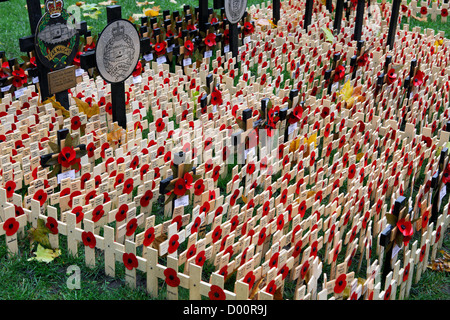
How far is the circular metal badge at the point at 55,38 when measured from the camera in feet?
21.1

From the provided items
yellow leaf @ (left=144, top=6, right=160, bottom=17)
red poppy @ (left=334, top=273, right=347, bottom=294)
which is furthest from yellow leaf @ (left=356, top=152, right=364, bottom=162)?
yellow leaf @ (left=144, top=6, right=160, bottom=17)

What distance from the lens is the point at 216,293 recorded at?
3857 mm

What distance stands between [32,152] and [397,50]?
21.7 feet

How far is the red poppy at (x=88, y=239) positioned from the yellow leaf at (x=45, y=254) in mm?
337

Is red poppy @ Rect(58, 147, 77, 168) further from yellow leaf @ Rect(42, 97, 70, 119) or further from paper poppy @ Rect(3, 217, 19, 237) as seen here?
yellow leaf @ Rect(42, 97, 70, 119)

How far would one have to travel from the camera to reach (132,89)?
289 inches

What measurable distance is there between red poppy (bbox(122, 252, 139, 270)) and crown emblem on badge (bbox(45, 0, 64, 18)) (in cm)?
338

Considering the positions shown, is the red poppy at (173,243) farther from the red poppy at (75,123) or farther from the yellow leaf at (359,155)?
the yellow leaf at (359,155)

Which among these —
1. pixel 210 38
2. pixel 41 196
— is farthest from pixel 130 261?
pixel 210 38

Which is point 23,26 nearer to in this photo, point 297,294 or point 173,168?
point 173,168

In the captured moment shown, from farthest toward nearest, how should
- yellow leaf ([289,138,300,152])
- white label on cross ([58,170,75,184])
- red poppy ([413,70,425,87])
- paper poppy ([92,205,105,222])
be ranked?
red poppy ([413,70,425,87]), yellow leaf ([289,138,300,152]), white label on cross ([58,170,75,184]), paper poppy ([92,205,105,222])

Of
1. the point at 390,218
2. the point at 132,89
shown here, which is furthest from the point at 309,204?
the point at 132,89

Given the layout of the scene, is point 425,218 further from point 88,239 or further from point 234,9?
point 234,9

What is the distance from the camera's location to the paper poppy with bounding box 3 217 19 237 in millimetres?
4473
